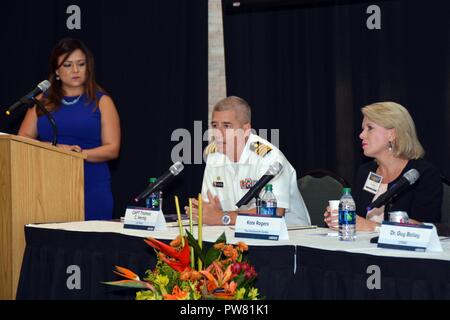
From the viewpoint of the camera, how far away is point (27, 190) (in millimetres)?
3287

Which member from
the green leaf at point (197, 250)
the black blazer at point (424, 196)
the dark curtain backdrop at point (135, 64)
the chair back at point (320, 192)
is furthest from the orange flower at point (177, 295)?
the dark curtain backdrop at point (135, 64)

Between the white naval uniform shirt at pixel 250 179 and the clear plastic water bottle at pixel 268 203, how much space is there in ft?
0.82

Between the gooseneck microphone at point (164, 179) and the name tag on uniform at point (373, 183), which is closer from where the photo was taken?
the gooseneck microphone at point (164, 179)

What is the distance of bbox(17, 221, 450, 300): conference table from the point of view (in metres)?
2.40

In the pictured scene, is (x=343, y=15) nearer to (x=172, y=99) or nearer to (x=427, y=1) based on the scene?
(x=427, y=1)

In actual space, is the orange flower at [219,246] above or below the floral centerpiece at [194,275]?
above

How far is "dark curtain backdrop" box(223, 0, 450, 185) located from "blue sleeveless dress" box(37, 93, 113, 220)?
1409mm

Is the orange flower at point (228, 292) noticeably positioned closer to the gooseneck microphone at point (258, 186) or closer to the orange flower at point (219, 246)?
the orange flower at point (219, 246)

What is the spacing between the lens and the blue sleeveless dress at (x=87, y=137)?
3.95 meters

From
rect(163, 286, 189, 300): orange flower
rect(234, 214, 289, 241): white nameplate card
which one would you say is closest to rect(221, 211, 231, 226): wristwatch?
rect(234, 214, 289, 241): white nameplate card

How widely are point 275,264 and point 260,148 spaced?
1249mm

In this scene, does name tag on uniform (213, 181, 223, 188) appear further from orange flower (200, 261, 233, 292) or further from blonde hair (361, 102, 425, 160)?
orange flower (200, 261, 233, 292)

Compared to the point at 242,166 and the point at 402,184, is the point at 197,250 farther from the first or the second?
the point at 242,166
